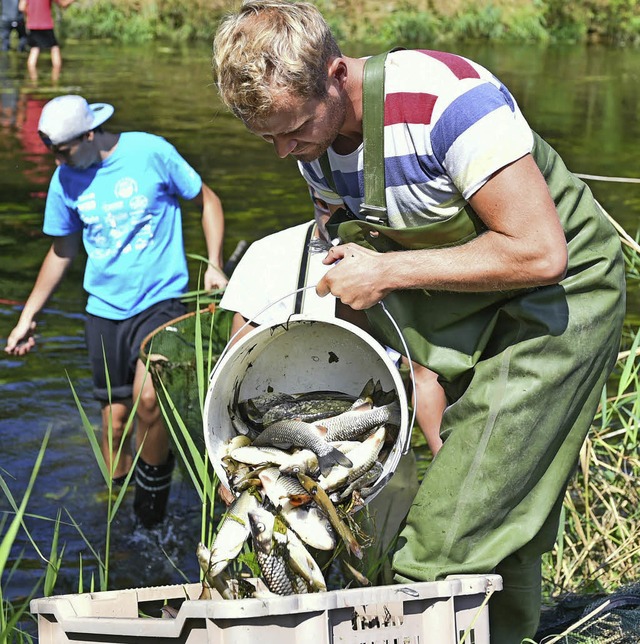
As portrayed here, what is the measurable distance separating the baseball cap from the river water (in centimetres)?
132

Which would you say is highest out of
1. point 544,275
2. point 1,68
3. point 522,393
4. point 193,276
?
point 544,275

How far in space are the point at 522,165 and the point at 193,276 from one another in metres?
5.13

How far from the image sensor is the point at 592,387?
2.91m

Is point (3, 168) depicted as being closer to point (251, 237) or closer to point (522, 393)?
point (251, 237)

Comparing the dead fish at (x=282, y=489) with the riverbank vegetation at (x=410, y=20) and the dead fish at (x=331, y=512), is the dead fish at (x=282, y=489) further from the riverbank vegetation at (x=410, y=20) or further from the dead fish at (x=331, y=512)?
the riverbank vegetation at (x=410, y=20)

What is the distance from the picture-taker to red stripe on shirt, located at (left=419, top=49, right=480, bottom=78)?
2.59 meters

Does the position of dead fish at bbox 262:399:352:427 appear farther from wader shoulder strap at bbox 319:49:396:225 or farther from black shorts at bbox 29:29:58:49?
black shorts at bbox 29:29:58:49

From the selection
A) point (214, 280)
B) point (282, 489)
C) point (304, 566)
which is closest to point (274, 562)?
point (304, 566)

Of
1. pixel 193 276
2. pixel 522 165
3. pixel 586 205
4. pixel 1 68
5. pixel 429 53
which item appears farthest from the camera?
pixel 1 68

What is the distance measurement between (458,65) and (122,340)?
3067 millimetres

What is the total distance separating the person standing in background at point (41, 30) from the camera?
18.9 m

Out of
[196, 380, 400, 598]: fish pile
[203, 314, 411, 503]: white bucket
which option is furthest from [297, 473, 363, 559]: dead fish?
[203, 314, 411, 503]: white bucket

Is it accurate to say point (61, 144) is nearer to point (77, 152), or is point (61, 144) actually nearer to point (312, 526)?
point (77, 152)

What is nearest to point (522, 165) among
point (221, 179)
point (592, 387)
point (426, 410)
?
point (592, 387)
